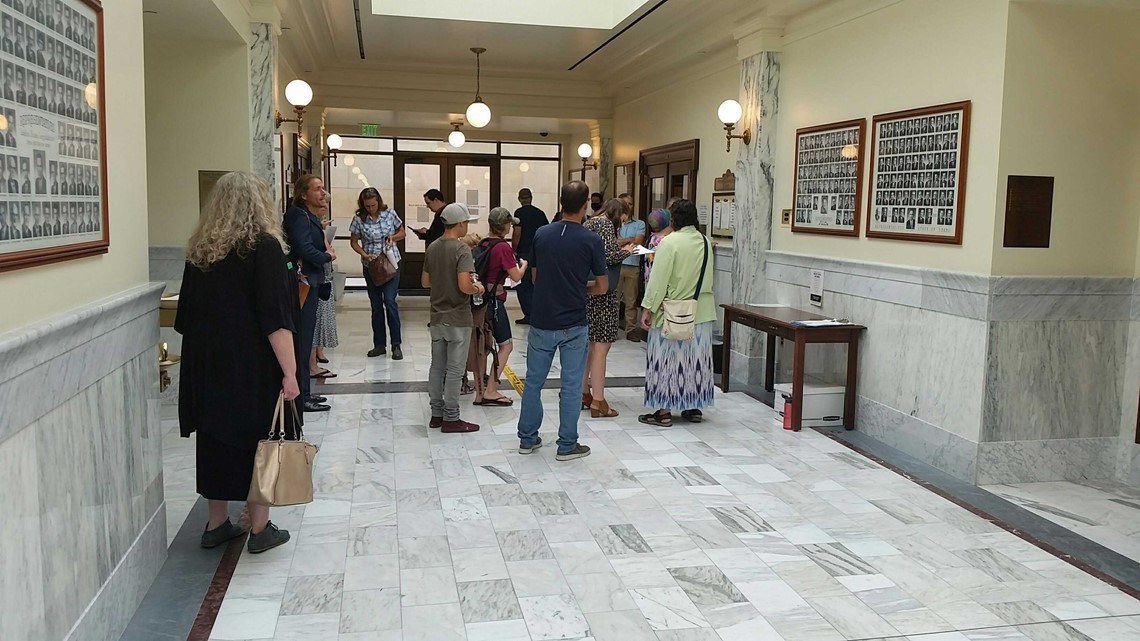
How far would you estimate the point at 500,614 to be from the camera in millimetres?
3379

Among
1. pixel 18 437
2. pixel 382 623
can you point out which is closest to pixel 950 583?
pixel 382 623

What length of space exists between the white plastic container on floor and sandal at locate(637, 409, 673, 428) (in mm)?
832

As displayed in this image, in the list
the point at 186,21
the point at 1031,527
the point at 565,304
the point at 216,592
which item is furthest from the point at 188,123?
the point at 1031,527

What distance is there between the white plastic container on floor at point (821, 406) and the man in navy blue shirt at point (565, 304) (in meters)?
1.83

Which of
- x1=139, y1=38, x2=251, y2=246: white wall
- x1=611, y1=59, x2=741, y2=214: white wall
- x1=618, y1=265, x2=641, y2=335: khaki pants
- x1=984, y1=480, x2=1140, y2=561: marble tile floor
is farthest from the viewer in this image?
x1=618, y1=265, x2=641, y2=335: khaki pants

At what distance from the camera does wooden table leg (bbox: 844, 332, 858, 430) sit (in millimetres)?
6254

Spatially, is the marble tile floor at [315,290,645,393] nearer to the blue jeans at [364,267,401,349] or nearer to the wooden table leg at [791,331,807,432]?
the blue jeans at [364,267,401,349]

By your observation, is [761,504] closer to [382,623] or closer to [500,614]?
[500,614]

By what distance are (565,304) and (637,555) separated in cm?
169

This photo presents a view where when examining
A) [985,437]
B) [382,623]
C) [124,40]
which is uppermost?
[124,40]

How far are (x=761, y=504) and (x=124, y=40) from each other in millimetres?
3620

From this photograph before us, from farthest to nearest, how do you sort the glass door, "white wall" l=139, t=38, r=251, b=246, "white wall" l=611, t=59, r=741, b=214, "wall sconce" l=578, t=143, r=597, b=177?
1. the glass door
2. "wall sconce" l=578, t=143, r=597, b=177
3. "white wall" l=611, t=59, r=741, b=214
4. "white wall" l=139, t=38, r=251, b=246

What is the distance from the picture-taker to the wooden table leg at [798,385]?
6.16 meters

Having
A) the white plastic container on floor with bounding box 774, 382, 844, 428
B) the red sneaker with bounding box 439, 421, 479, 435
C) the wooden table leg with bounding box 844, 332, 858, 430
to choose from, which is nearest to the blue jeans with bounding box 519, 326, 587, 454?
the red sneaker with bounding box 439, 421, 479, 435
